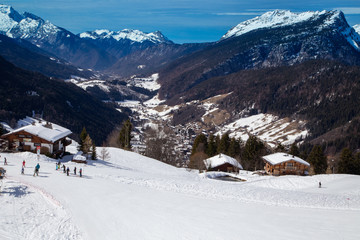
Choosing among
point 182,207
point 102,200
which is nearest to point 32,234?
point 102,200

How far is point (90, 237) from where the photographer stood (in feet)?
71.6

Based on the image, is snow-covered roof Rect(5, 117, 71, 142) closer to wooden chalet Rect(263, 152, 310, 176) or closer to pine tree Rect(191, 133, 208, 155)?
pine tree Rect(191, 133, 208, 155)

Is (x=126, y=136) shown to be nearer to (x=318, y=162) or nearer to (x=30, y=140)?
(x=30, y=140)

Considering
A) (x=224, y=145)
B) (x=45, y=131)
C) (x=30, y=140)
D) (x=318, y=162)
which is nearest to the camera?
(x=30, y=140)

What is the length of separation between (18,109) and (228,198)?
18320 centimetres

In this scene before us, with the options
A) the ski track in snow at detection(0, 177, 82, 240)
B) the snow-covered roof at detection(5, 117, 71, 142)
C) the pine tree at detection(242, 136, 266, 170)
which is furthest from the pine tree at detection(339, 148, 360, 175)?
the ski track in snow at detection(0, 177, 82, 240)

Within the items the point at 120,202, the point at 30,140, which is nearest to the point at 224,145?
the point at 30,140

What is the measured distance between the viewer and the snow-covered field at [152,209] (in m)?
23.3

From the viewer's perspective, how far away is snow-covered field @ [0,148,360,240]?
2333 cm

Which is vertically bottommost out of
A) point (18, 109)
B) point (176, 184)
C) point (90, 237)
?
point (90, 237)

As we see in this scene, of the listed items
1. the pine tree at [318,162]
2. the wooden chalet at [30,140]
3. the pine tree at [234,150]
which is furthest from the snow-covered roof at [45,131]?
the pine tree at [318,162]

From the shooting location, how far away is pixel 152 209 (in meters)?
29.2

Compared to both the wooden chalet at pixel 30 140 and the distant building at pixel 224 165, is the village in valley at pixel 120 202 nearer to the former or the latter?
the wooden chalet at pixel 30 140

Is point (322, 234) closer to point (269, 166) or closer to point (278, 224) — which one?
point (278, 224)
